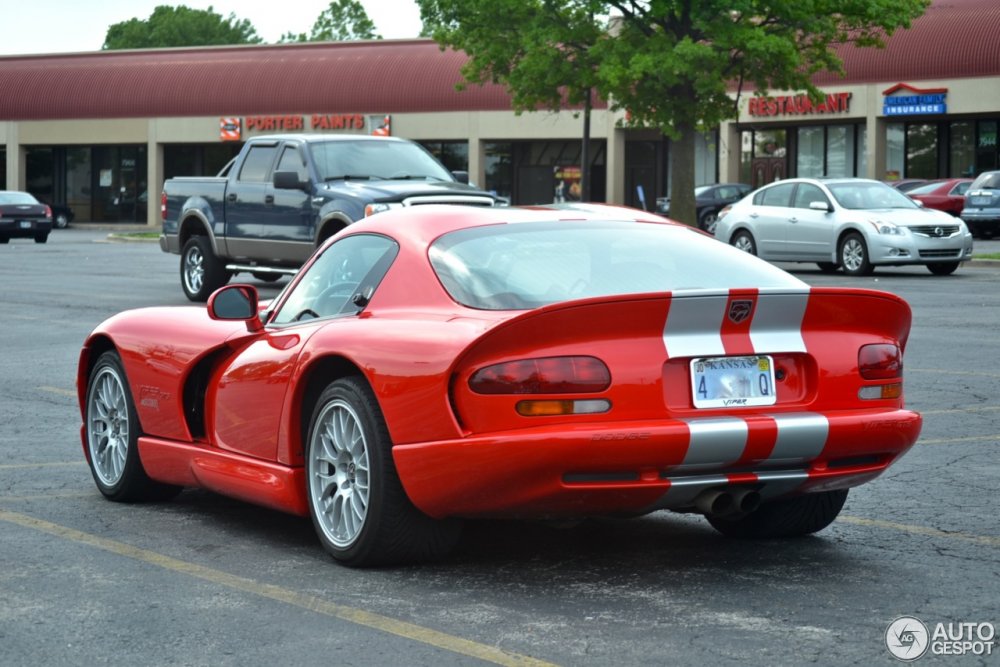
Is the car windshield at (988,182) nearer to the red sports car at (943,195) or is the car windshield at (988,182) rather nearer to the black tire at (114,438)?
the red sports car at (943,195)

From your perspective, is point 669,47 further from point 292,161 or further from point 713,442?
point 713,442

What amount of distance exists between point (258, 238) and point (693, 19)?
17.9 metres

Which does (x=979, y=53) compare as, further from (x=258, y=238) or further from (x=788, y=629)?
(x=788, y=629)

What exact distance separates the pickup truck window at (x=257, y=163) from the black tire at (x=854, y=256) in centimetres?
912

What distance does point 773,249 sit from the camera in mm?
26625

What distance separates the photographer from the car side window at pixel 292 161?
65.1 ft

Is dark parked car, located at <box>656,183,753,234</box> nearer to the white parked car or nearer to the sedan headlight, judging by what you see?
the white parked car

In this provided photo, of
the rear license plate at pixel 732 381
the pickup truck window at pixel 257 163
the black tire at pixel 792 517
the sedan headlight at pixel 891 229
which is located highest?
the pickup truck window at pixel 257 163

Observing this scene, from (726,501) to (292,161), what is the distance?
15.1 meters

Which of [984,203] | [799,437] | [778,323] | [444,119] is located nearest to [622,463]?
[799,437]

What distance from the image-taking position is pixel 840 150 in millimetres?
53562

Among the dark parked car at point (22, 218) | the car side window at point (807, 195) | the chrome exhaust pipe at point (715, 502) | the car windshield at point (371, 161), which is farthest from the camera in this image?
the dark parked car at point (22, 218)

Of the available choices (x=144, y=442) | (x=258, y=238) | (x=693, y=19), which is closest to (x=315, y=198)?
(x=258, y=238)

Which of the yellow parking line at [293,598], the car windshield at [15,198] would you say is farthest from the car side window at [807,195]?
the car windshield at [15,198]
